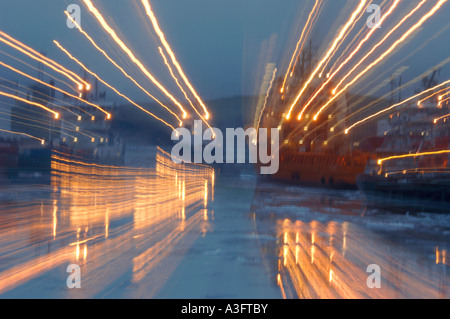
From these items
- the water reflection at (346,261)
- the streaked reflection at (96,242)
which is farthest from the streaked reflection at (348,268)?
the streaked reflection at (96,242)

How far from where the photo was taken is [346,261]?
8750 millimetres

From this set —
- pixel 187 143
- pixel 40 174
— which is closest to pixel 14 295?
pixel 40 174

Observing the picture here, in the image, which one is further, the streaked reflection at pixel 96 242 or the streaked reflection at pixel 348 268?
the streaked reflection at pixel 96 242

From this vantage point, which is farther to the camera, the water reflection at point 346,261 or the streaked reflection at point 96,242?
the streaked reflection at point 96,242

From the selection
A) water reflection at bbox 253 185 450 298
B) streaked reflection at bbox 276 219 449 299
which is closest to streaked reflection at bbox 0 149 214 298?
water reflection at bbox 253 185 450 298

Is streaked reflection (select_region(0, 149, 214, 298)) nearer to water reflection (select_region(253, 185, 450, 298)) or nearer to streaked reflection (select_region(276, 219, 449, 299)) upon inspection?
water reflection (select_region(253, 185, 450, 298))

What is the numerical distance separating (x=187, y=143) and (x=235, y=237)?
259 ft

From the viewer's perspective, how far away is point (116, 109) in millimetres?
A: 108250

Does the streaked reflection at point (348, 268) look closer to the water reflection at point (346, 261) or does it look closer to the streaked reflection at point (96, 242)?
the water reflection at point (346, 261)

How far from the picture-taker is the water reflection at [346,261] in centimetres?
663

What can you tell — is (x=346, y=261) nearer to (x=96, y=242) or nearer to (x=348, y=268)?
(x=348, y=268)

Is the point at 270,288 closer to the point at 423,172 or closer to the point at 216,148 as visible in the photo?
the point at 423,172

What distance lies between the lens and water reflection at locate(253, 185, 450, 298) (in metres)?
6.63
